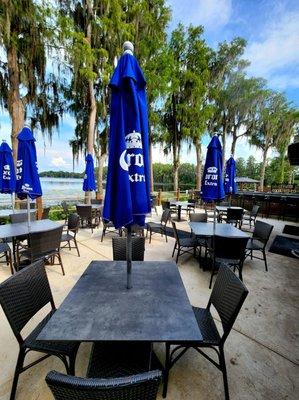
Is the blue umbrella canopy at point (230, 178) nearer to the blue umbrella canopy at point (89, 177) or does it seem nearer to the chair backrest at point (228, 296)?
the blue umbrella canopy at point (89, 177)

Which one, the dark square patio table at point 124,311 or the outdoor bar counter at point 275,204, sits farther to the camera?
the outdoor bar counter at point 275,204

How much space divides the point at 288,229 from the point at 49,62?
11670 millimetres

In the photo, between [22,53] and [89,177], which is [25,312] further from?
[22,53]

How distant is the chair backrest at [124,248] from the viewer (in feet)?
10.1

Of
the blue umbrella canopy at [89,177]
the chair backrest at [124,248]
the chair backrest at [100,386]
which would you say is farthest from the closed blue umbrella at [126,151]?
the blue umbrella canopy at [89,177]

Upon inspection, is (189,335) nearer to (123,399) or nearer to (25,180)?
(123,399)

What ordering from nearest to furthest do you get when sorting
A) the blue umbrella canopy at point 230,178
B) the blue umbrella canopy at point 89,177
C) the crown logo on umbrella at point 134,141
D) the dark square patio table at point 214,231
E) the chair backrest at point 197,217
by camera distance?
the crown logo on umbrella at point 134,141
the dark square patio table at point 214,231
the chair backrest at point 197,217
the blue umbrella canopy at point 230,178
the blue umbrella canopy at point 89,177

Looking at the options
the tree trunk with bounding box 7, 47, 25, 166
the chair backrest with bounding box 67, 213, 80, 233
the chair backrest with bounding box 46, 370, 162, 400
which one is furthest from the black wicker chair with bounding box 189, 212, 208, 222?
the tree trunk with bounding box 7, 47, 25, 166

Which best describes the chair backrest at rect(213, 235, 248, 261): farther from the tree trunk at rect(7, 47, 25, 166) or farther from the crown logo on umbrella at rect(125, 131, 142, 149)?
the tree trunk at rect(7, 47, 25, 166)

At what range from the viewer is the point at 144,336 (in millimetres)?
1409

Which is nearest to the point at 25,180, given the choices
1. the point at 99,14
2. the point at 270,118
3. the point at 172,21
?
the point at 99,14

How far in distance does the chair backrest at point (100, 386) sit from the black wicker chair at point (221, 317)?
771 mm

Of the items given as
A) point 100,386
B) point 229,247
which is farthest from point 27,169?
point 100,386

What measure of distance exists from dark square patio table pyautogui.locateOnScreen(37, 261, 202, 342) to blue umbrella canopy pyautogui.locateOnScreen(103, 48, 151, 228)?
0.67 m
